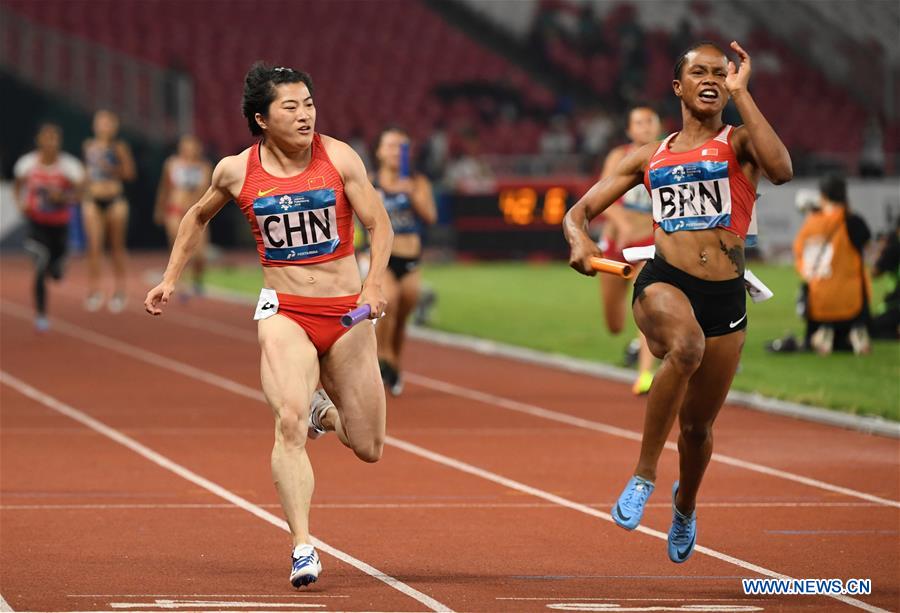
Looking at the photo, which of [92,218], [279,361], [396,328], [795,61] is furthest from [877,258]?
[795,61]

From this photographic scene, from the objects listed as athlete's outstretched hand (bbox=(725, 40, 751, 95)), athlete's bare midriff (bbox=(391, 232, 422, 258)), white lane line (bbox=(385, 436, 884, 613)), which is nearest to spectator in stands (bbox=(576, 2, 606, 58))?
athlete's bare midriff (bbox=(391, 232, 422, 258))

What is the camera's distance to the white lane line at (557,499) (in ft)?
23.6

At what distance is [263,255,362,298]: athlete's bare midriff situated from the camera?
23.8ft

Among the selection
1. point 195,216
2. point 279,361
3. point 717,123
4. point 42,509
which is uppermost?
point 717,123

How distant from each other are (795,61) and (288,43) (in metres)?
11.9

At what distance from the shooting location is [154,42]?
128ft

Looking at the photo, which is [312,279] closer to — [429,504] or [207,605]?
[207,605]

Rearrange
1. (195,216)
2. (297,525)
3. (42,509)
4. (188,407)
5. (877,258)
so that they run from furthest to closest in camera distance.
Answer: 1. (877,258)
2. (188,407)
3. (42,509)
4. (195,216)
5. (297,525)

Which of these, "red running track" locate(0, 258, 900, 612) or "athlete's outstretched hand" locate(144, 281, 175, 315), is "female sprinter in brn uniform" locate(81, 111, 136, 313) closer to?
"red running track" locate(0, 258, 900, 612)

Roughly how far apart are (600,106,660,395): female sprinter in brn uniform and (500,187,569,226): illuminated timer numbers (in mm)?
17338

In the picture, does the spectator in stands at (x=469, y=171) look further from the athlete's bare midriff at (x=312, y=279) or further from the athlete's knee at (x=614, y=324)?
the athlete's bare midriff at (x=312, y=279)

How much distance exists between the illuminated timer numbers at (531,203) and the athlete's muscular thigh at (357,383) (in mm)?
24156

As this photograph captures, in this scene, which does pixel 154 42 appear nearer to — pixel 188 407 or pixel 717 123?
pixel 188 407

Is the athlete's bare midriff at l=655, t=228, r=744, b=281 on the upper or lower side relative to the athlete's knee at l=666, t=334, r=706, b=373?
upper
